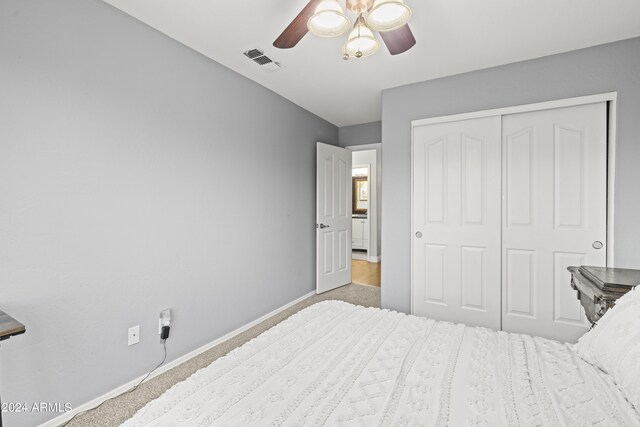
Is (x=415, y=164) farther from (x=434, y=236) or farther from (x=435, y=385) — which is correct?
(x=435, y=385)

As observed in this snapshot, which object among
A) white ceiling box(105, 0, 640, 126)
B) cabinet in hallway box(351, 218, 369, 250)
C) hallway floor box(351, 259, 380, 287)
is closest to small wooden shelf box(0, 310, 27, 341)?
white ceiling box(105, 0, 640, 126)

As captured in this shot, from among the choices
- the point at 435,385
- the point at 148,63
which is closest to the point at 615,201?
the point at 435,385

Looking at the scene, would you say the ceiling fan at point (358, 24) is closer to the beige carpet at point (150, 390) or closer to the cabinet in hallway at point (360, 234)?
the beige carpet at point (150, 390)

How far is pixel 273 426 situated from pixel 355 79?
2810 millimetres

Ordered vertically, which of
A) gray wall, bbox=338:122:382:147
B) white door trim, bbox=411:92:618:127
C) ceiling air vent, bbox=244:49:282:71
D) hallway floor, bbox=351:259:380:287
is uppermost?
ceiling air vent, bbox=244:49:282:71

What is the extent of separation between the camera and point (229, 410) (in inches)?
33.5

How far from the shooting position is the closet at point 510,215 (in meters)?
2.31

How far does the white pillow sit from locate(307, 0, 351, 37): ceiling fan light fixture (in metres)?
1.58

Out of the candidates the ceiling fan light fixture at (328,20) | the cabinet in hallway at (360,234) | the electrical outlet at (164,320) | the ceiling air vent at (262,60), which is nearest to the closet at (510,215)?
the ceiling air vent at (262,60)

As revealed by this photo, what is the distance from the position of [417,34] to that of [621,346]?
209 cm

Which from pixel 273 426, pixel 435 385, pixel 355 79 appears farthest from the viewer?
pixel 355 79

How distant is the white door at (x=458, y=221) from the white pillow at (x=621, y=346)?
1581mm

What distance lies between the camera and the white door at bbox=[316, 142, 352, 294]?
12.3ft

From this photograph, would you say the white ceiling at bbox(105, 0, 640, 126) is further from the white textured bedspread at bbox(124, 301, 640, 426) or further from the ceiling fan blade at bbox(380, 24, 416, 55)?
the white textured bedspread at bbox(124, 301, 640, 426)
